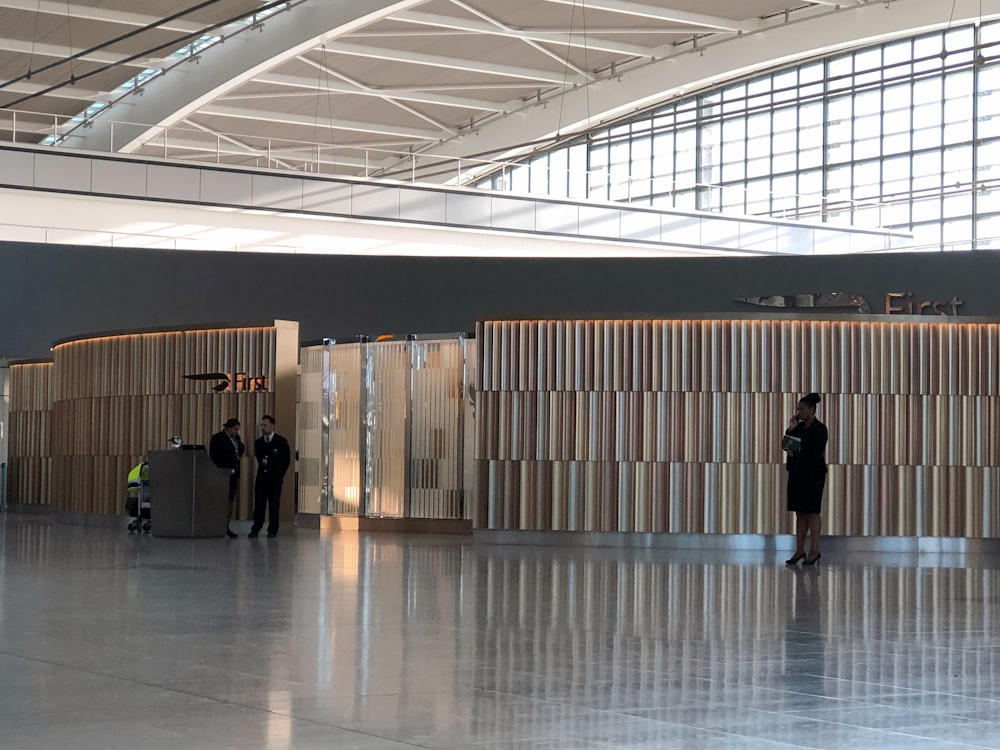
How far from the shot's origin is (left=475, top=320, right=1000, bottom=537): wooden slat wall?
13719 millimetres

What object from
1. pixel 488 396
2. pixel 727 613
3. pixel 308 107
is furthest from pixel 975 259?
pixel 308 107

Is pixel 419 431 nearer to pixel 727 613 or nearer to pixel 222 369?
pixel 222 369

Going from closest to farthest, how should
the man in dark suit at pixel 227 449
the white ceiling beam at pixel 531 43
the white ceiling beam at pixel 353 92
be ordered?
the man in dark suit at pixel 227 449
the white ceiling beam at pixel 531 43
the white ceiling beam at pixel 353 92

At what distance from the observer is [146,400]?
16672 mm

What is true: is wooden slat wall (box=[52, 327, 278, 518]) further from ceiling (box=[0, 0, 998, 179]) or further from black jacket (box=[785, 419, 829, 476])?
ceiling (box=[0, 0, 998, 179])

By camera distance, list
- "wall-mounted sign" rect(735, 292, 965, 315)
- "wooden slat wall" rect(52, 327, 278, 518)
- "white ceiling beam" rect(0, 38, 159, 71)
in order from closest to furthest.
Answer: "wooden slat wall" rect(52, 327, 278, 518) < "wall-mounted sign" rect(735, 292, 965, 315) < "white ceiling beam" rect(0, 38, 159, 71)

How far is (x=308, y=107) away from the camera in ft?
117

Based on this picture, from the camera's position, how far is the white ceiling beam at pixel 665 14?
28078 millimetres

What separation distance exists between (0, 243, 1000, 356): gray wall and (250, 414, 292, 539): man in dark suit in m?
4.57

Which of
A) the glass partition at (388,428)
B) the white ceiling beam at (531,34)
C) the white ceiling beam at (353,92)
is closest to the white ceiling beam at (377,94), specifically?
the white ceiling beam at (353,92)

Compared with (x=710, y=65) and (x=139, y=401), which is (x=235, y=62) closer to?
(x=710, y=65)

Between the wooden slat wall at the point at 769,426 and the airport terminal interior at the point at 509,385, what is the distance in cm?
3

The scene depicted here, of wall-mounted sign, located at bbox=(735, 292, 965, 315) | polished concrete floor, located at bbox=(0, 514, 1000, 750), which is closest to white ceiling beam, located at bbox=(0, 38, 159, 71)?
wall-mounted sign, located at bbox=(735, 292, 965, 315)

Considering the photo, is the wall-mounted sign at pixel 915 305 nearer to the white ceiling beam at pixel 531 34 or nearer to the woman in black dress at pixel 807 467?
the woman in black dress at pixel 807 467
